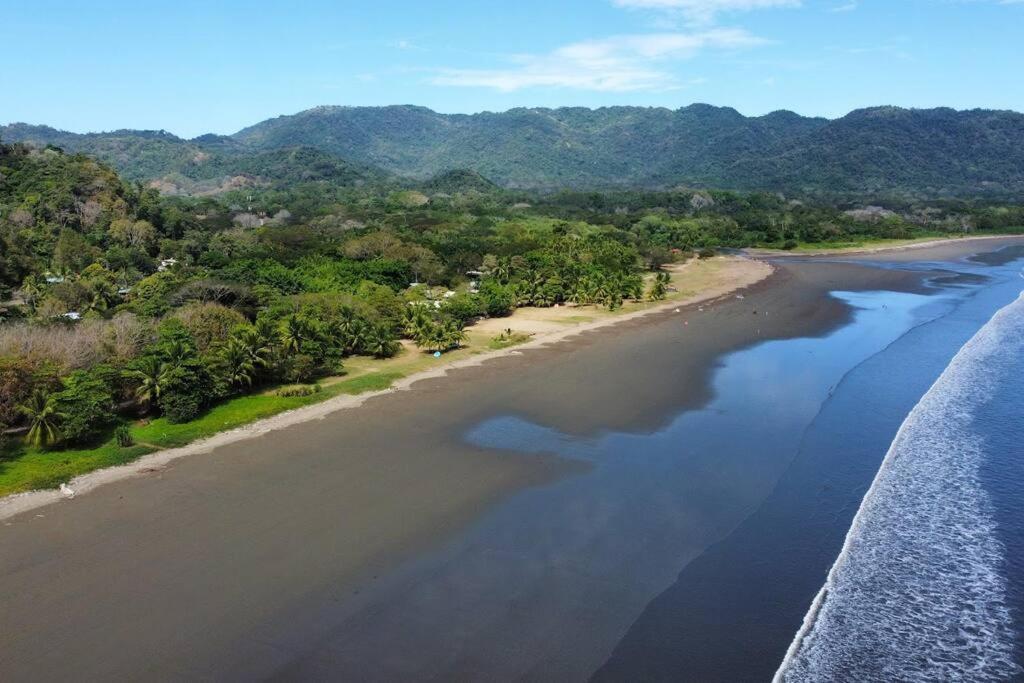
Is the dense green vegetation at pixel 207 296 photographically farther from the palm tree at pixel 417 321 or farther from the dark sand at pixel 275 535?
the dark sand at pixel 275 535

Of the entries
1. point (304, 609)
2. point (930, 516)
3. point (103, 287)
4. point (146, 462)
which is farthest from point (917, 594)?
point (103, 287)

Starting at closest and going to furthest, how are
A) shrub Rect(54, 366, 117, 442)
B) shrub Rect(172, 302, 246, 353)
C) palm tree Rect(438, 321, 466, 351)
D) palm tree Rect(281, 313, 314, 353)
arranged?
1. shrub Rect(54, 366, 117, 442)
2. shrub Rect(172, 302, 246, 353)
3. palm tree Rect(281, 313, 314, 353)
4. palm tree Rect(438, 321, 466, 351)

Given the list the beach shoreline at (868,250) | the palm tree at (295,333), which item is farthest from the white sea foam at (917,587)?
the beach shoreline at (868,250)

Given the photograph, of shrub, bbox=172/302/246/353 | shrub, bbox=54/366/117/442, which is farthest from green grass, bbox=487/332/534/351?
shrub, bbox=54/366/117/442

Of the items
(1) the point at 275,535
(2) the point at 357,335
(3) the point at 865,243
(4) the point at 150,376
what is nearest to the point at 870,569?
(1) the point at 275,535

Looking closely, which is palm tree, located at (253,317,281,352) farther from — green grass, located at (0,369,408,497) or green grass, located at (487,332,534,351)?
green grass, located at (487,332,534,351)

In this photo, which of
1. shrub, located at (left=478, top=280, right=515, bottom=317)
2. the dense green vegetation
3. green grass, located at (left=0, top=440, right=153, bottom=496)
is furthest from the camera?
shrub, located at (left=478, top=280, right=515, bottom=317)

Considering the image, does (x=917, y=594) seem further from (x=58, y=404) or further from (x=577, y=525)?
(x=58, y=404)
